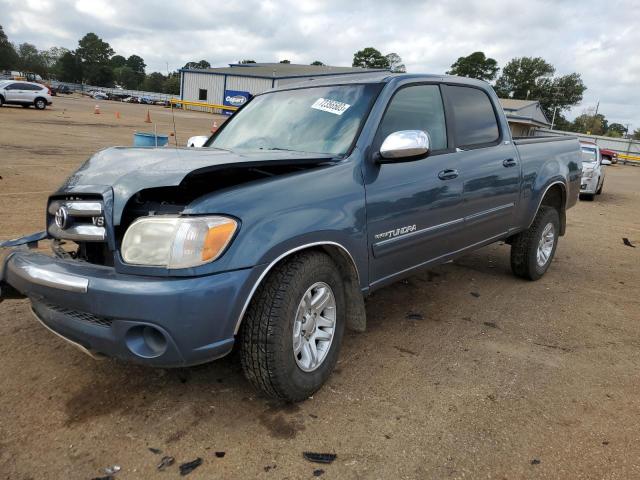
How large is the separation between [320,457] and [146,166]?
5.42ft

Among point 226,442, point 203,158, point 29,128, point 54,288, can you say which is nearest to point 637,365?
point 226,442

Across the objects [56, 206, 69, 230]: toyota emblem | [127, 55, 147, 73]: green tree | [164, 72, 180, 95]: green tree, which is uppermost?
[127, 55, 147, 73]: green tree

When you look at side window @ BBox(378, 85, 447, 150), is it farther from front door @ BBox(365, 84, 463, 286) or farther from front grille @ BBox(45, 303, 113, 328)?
front grille @ BBox(45, 303, 113, 328)

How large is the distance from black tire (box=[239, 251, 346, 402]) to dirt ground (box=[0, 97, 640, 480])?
7.9 inches

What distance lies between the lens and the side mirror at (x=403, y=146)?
293 cm

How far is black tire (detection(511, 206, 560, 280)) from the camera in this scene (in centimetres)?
498

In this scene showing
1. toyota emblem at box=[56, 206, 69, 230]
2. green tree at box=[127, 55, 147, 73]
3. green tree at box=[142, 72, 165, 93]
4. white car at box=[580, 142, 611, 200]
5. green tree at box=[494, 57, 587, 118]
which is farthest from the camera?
green tree at box=[127, 55, 147, 73]

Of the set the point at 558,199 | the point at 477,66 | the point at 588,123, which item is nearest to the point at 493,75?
the point at 477,66

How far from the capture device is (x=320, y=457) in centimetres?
231

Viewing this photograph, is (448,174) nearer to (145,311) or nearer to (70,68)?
(145,311)

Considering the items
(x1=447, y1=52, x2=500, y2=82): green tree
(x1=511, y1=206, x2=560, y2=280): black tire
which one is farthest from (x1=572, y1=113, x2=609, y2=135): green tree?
(x1=511, y1=206, x2=560, y2=280): black tire

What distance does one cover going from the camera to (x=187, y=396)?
2.75 meters

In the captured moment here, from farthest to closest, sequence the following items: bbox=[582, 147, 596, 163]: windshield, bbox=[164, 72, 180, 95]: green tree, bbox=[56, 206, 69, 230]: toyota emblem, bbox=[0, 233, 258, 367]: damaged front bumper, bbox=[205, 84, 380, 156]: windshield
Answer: bbox=[164, 72, 180, 95]: green tree, bbox=[582, 147, 596, 163]: windshield, bbox=[205, 84, 380, 156]: windshield, bbox=[56, 206, 69, 230]: toyota emblem, bbox=[0, 233, 258, 367]: damaged front bumper

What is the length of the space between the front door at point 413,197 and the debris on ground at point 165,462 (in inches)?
59.1
